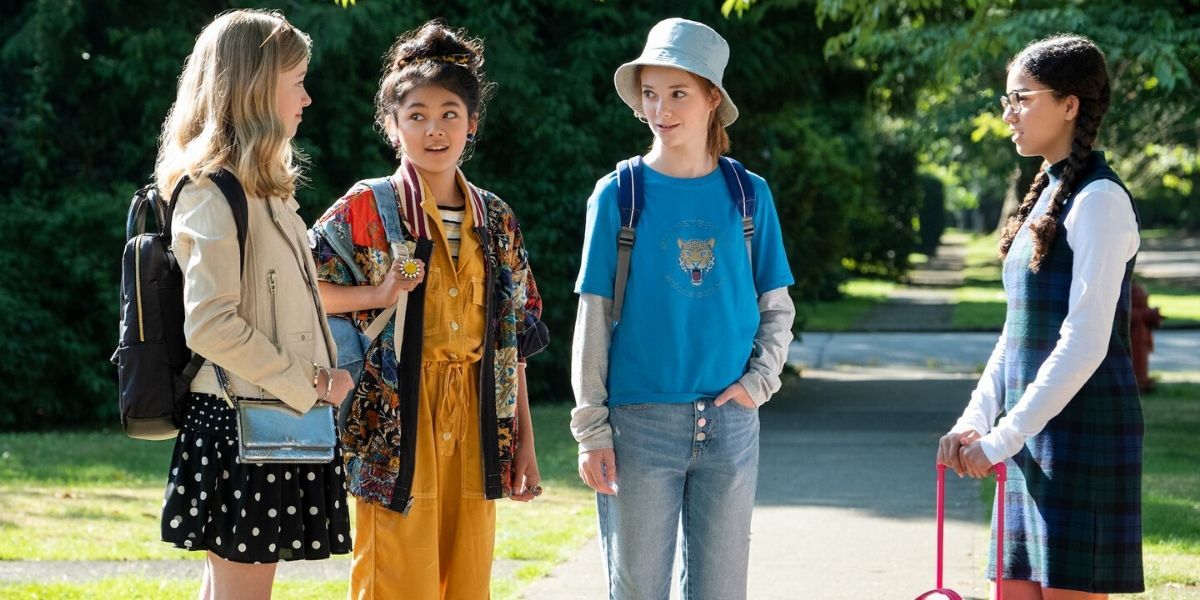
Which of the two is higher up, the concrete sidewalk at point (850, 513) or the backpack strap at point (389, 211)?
the backpack strap at point (389, 211)

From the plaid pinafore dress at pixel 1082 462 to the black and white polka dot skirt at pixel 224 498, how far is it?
5.70ft

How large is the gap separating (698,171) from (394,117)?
83 cm

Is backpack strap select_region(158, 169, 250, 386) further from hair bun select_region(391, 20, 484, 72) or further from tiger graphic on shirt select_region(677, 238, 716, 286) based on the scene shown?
tiger graphic on shirt select_region(677, 238, 716, 286)

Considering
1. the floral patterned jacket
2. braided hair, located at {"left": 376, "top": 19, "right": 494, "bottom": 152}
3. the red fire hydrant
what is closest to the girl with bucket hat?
the floral patterned jacket

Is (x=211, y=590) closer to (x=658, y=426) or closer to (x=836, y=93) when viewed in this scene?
(x=658, y=426)

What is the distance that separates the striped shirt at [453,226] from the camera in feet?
12.5

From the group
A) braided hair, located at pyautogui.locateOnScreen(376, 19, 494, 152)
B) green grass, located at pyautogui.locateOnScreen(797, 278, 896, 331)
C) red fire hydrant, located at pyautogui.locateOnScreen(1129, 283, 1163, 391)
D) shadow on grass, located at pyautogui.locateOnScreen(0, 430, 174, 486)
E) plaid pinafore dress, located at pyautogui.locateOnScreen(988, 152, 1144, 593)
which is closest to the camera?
plaid pinafore dress, located at pyautogui.locateOnScreen(988, 152, 1144, 593)

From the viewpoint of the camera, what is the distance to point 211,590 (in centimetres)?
352

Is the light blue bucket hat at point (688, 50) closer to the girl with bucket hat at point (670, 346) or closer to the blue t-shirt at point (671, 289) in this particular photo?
the girl with bucket hat at point (670, 346)

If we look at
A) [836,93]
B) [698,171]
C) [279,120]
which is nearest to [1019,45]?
[836,93]

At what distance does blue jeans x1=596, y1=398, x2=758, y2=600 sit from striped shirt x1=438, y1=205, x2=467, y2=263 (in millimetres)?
601

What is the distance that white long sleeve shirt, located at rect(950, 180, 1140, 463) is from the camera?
10.9ft

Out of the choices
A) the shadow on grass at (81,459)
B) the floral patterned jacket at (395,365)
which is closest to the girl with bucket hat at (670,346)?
the floral patterned jacket at (395,365)

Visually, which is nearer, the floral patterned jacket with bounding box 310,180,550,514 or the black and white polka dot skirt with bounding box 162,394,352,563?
the black and white polka dot skirt with bounding box 162,394,352,563
